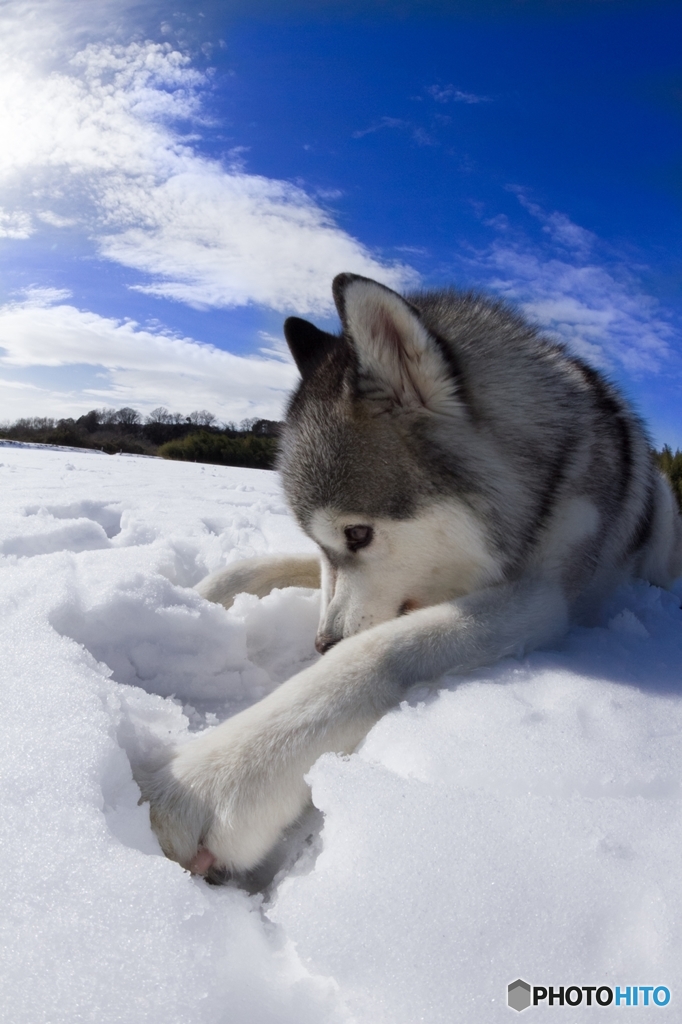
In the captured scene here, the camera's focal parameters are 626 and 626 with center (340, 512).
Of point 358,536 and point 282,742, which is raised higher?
point 358,536

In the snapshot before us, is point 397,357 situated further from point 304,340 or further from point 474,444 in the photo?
point 304,340

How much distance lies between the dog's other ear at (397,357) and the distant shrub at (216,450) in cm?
1440

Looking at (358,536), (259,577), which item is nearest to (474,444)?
(358,536)

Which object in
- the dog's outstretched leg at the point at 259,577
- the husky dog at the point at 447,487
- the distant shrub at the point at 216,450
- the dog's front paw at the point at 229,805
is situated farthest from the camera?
the distant shrub at the point at 216,450

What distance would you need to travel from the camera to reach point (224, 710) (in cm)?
192

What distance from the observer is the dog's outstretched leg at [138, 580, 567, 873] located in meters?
1.28

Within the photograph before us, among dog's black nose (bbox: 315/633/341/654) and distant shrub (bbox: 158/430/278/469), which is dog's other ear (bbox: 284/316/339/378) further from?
distant shrub (bbox: 158/430/278/469)

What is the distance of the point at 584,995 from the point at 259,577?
1964mm

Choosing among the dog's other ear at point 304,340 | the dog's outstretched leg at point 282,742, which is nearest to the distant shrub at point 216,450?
the dog's other ear at point 304,340

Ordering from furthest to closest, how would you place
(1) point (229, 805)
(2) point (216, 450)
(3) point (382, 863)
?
1. (2) point (216, 450)
2. (1) point (229, 805)
3. (3) point (382, 863)

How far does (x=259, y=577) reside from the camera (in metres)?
2.66

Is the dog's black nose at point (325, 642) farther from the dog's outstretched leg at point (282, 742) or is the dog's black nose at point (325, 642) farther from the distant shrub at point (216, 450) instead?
the distant shrub at point (216, 450)

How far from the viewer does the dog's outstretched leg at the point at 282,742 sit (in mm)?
1278

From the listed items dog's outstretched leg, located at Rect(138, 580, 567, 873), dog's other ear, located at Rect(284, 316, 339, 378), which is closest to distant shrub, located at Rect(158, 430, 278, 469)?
dog's other ear, located at Rect(284, 316, 339, 378)
